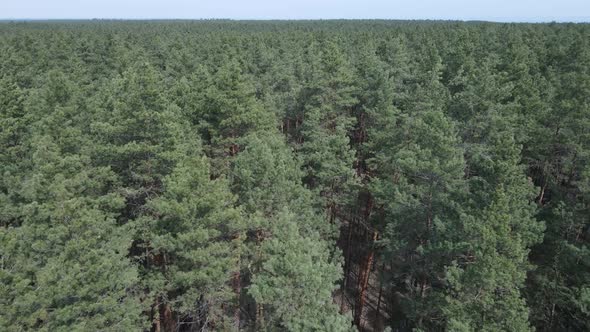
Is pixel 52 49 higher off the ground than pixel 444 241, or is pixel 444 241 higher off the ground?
pixel 52 49

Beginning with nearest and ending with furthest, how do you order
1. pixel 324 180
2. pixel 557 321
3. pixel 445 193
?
pixel 445 193, pixel 557 321, pixel 324 180

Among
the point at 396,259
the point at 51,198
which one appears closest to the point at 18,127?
the point at 51,198

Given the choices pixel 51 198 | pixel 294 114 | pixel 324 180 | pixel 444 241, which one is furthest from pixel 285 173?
pixel 294 114

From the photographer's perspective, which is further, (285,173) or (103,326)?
(285,173)

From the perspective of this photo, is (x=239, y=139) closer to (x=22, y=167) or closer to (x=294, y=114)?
(x=22, y=167)

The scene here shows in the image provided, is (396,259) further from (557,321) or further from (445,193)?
(557,321)

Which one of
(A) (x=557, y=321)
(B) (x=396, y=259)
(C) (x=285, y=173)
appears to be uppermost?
(C) (x=285, y=173)

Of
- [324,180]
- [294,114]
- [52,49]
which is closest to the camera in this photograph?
[324,180]
